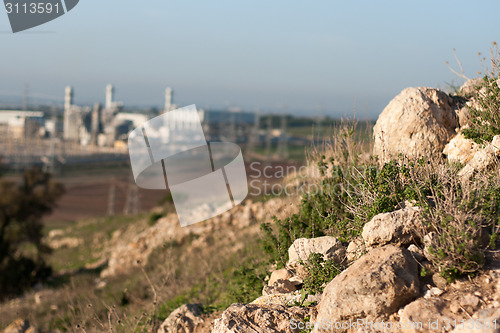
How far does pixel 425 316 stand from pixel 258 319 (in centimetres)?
120

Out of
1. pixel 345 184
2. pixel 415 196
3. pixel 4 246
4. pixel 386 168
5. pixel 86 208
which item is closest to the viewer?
pixel 415 196

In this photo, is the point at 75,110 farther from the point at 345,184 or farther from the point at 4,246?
the point at 345,184

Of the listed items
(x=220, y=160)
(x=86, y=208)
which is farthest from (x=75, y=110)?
(x=220, y=160)

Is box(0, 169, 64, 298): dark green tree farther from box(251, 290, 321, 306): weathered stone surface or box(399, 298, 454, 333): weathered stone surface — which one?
box(399, 298, 454, 333): weathered stone surface

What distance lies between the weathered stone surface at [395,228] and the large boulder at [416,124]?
108cm

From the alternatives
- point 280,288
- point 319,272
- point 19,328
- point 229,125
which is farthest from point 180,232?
point 229,125

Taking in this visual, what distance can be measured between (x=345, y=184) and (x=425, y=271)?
1.80 m

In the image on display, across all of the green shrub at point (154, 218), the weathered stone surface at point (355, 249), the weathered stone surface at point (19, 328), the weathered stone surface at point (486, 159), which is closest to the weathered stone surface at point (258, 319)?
the weathered stone surface at point (355, 249)

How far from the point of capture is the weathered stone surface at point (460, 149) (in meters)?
4.58

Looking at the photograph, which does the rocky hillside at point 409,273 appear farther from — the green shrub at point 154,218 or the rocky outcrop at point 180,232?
the green shrub at point 154,218

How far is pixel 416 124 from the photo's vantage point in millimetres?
4711

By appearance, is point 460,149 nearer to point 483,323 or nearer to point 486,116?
point 486,116

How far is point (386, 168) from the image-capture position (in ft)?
13.6

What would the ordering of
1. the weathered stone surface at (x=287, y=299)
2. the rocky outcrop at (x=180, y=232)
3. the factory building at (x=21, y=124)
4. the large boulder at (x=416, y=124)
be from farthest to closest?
the factory building at (x=21, y=124) < the rocky outcrop at (x=180, y=232) < the large boulder at (x=416, y=124) < the weathered stone surface at (x=287, y=299)
